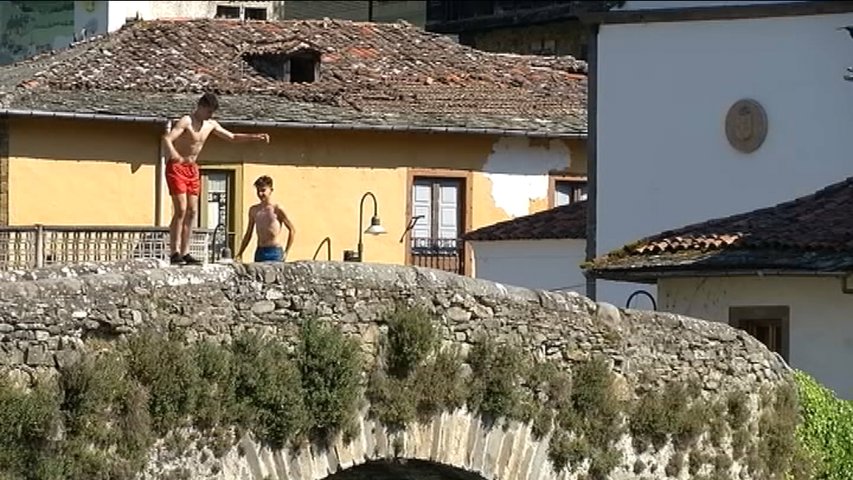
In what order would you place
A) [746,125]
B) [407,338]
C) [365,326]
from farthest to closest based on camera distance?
1. [746,125]
2. [407,338]
3. [365,326]

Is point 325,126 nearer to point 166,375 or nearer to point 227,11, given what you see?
point 227,11

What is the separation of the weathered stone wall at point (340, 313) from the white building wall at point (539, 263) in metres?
12.8

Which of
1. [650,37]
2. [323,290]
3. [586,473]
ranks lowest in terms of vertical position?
[586,473]

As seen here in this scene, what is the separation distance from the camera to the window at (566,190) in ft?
130

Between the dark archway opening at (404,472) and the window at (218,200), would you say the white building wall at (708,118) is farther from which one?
the dark archway opening at (404,472)

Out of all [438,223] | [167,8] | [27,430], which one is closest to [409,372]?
[27,430]

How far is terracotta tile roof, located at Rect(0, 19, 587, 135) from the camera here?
3700cm

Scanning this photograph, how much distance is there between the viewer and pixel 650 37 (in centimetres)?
3231

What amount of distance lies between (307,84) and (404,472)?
67.5ft

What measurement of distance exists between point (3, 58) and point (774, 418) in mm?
35869

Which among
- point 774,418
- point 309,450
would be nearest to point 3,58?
point 774,418

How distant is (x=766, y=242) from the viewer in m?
26.2

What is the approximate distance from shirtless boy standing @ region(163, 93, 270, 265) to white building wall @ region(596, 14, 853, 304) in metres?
11.8

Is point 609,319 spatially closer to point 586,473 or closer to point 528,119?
point 586,473
